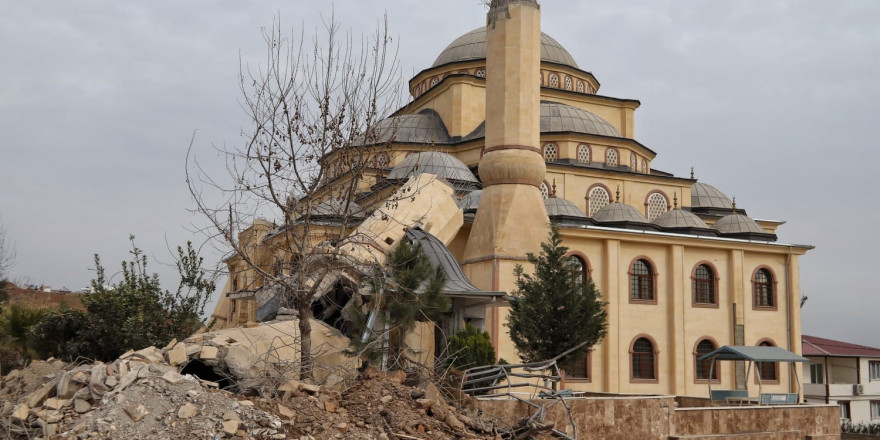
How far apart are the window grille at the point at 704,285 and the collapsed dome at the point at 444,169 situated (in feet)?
23.1

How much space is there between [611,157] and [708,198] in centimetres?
497

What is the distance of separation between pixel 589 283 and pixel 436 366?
6.71 metres

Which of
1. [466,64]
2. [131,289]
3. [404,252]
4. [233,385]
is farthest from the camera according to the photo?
[466,64]

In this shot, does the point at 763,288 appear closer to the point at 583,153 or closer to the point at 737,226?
the point at 737,226

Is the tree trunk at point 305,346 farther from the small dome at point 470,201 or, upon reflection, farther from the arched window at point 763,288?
the arched window at point 763,288

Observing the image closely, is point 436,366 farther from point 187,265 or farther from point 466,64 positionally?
point 466,64

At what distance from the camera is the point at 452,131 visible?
2848 cm

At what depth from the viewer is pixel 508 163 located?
20266 mm

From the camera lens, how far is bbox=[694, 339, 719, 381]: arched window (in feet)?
78.1

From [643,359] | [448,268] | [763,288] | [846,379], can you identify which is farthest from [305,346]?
[846,379]

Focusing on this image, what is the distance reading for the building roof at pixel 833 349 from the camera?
3288cm

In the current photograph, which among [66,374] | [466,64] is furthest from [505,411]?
A: [466,64]

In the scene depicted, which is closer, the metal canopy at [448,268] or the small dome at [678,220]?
the metal canopy at [448,268]

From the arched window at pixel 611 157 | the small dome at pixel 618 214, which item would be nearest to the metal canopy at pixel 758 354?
the small dome at pixel 618 214
